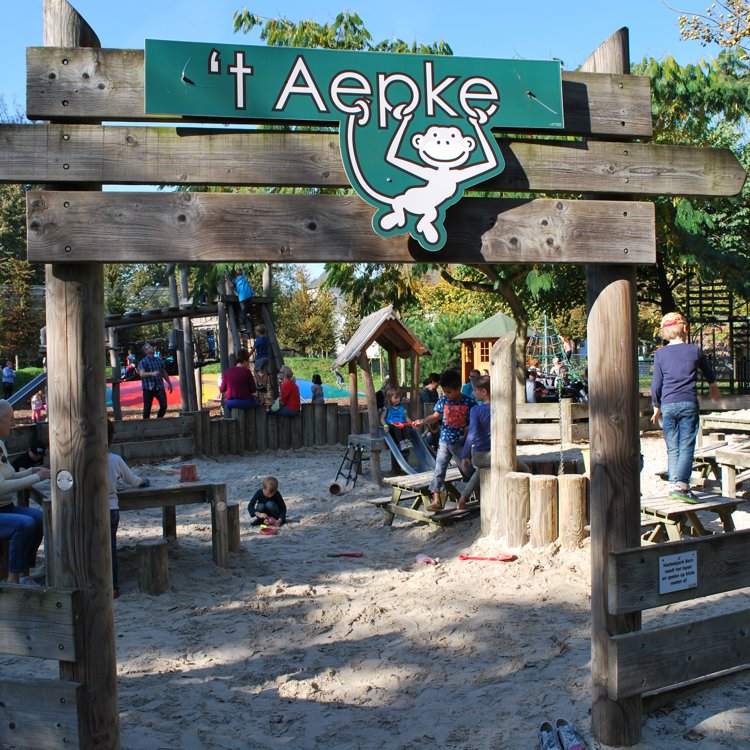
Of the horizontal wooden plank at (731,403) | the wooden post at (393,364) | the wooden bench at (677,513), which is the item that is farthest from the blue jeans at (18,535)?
the horizontal wooden plank at (731,403)

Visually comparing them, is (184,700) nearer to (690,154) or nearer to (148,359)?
(690,154)

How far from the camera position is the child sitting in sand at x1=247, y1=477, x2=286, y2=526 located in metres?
9.26

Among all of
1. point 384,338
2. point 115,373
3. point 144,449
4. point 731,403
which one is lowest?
point 144,449

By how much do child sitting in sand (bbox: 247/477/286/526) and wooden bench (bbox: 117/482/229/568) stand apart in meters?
1.64

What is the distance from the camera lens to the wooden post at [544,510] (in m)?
7.04

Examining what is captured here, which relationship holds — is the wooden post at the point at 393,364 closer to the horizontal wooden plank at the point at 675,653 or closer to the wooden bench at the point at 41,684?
the horizontal wooden plank at the point at 675,653

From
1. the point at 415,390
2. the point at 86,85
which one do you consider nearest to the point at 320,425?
the point at 415,390

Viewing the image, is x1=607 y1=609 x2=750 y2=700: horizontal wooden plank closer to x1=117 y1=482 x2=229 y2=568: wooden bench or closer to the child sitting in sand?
x1=117 y1=482 x2=229 y2=568: wooden bench

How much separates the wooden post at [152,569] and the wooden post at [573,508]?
324 cm

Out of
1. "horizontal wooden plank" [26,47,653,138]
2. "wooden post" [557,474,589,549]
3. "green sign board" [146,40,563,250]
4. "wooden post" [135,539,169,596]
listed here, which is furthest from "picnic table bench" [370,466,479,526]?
"horizontal wooden plank" [26,47,653,138]

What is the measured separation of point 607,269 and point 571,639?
2.57m

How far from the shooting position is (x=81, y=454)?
353 cm

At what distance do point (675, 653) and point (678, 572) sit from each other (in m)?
0.37

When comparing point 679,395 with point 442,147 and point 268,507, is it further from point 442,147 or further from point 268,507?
point 268,507
